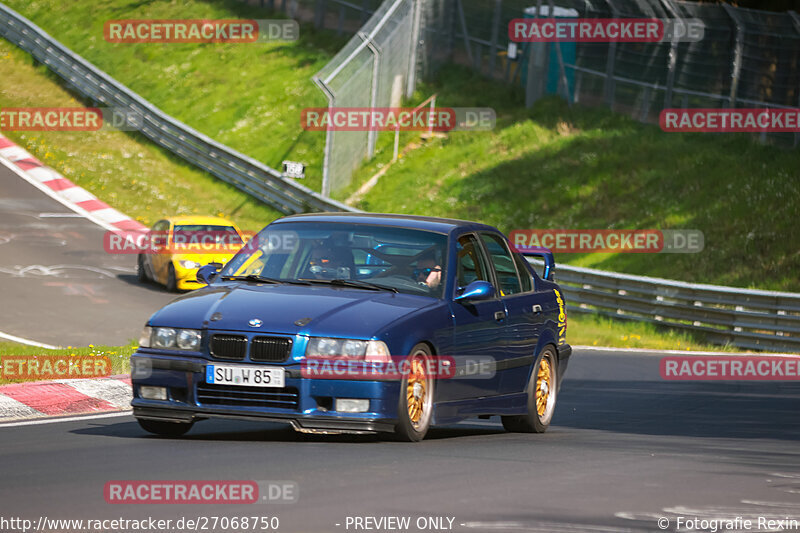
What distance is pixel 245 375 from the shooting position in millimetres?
8875

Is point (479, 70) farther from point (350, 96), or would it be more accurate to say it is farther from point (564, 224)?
point (564, 224)

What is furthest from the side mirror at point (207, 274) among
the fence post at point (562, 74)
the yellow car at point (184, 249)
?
the fence post at point (562, 74)

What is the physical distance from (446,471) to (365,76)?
28.9 m

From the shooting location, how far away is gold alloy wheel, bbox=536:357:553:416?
11.2 metres

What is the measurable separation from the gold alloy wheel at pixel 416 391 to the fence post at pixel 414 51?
31.8 m

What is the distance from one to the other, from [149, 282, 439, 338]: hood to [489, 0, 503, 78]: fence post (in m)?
32.0

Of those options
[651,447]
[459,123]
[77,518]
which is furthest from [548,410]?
[459,123]

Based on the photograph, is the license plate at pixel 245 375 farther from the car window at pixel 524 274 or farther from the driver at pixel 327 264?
the car window at pixel 524 274

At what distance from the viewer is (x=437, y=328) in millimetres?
9484

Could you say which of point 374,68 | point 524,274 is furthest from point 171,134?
point 524,274

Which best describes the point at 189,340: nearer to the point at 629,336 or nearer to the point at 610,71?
the point at 629,336

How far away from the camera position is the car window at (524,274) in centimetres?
1130

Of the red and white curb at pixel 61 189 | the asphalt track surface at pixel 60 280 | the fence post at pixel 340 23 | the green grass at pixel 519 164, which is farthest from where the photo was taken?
the fence post at pixel 340 23

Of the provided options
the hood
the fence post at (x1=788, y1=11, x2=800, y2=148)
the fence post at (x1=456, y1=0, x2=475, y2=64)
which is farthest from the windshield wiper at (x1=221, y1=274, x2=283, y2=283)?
the fence post at (x1=456, y1=0, x2=475, y2=64)
